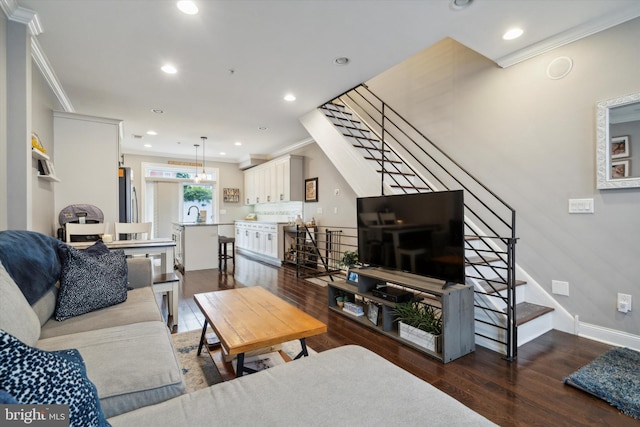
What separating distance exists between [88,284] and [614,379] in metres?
3.53

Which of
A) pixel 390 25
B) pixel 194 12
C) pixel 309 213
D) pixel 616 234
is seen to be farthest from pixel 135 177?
pixel 616 234

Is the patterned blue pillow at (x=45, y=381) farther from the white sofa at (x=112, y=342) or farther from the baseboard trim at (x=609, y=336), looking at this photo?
the baseboard trim at (x=609, y=336)

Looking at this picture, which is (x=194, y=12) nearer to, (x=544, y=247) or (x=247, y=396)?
(x=247, y=396)

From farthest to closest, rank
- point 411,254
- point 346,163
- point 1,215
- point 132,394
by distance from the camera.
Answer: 1. point 346,163
2. point 411,254
3. point 1,215
4. point 132,394

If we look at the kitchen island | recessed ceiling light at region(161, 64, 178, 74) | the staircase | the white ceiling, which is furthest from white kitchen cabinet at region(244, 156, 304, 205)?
recessed ceiling light at region(161, 64, 178, 74)

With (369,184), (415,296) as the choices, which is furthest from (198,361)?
(369,184)

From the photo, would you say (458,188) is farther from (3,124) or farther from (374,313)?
(3,124)

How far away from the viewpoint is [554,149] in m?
2.85

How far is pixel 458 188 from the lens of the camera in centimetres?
367

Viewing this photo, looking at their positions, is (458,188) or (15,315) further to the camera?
(458,188)

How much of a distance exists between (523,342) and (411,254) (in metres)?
1.18

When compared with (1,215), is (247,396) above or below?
below

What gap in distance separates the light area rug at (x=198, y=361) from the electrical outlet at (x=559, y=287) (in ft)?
7.85

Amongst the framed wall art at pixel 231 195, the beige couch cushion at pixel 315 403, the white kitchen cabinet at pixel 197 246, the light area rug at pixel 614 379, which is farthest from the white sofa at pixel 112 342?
the framed wall art at pixel 231 195
